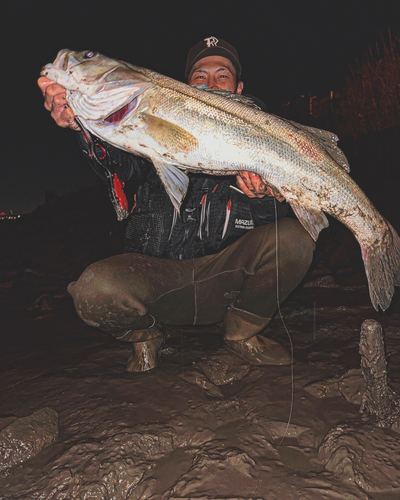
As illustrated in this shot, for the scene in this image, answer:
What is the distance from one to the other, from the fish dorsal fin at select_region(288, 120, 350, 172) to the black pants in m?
0.60

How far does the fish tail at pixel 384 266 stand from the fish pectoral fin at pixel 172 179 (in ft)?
4.25

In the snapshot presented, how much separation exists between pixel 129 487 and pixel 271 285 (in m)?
1.70

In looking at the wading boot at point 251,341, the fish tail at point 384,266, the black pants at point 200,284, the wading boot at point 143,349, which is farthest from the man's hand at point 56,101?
the fish tail at point 384,266

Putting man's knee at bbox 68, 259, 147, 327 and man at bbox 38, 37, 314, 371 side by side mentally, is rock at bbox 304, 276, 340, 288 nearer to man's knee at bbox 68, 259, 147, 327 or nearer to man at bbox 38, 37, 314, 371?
man at bbox 38, 37, 314, 371

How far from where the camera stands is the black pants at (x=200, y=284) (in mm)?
2684

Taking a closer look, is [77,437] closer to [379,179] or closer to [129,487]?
[129,487]

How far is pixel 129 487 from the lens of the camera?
1.74 meters

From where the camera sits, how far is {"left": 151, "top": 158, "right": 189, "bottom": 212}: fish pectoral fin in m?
2.36

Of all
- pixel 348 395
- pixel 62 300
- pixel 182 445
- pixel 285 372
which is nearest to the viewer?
pixel 182 445

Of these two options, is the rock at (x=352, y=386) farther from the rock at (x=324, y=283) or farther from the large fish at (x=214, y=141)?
the rock at (x=324, y=283)

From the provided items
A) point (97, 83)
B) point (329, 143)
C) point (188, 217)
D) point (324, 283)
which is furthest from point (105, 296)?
point (324, 283)

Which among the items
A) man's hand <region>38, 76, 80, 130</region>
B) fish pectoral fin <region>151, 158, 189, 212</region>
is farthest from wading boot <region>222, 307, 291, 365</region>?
man's hand <region>38, 76, 80, 130</region>

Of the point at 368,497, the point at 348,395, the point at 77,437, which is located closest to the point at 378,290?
the point at 348,395

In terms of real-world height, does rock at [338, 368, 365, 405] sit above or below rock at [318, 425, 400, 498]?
above
